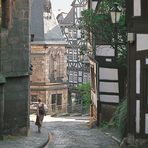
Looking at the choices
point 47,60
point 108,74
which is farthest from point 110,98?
point 47,60

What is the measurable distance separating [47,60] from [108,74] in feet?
88.6

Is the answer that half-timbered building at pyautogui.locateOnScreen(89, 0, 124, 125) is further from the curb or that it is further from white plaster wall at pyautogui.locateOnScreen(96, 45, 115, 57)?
the curb

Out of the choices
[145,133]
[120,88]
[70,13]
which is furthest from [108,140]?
[70,13]

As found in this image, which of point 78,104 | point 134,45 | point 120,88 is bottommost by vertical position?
point 78,104

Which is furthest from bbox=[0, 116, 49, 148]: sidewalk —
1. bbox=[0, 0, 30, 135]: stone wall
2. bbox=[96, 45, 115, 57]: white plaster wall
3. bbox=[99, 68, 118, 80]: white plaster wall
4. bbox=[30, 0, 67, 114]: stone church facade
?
bbox=[30, 0, 67, 114]: stone church facade

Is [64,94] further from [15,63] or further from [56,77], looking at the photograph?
[15,63]

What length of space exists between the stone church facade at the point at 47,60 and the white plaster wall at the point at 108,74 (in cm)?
2475

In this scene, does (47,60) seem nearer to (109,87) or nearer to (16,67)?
(109,87)

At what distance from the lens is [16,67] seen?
20766 millimetres

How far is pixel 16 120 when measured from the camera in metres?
21.2

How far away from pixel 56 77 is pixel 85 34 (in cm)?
3179

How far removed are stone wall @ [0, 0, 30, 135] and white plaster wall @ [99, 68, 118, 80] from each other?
205 inches

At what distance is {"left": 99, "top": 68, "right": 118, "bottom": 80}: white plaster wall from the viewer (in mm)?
25203

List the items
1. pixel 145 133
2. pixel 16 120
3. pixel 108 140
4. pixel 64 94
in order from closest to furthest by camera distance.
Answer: pixel 145 133 → pixel 108 140 → pixel 16 120 → pixel 64 94
